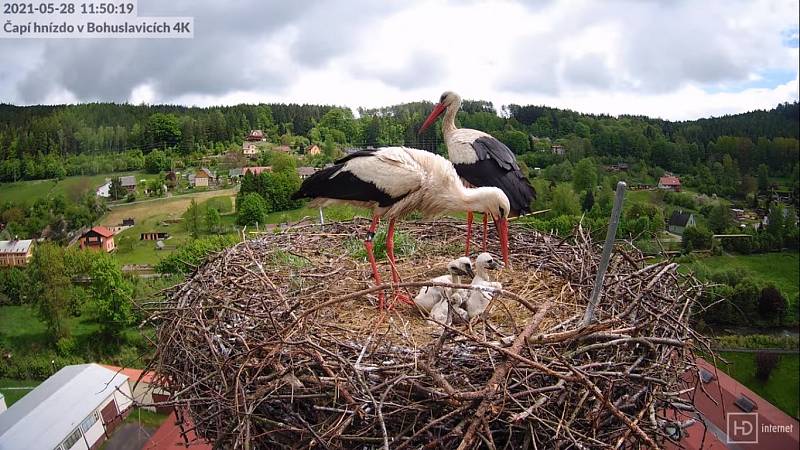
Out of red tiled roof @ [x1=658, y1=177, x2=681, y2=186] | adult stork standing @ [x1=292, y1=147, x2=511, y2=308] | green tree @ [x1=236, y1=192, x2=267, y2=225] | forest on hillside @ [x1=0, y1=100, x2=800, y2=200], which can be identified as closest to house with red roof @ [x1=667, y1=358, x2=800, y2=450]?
adult stork standing @ [x1=292, y1=147, x2=511, y2=308]

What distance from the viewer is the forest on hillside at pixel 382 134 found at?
418 centimetres

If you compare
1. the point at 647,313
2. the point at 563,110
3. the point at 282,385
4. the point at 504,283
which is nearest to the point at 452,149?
the point at 504,283

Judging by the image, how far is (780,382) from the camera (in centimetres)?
369

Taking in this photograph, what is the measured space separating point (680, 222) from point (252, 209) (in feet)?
19.1

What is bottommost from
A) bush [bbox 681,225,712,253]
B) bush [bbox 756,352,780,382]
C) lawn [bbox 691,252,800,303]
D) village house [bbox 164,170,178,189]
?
bush [bbox 756,352,780,382]

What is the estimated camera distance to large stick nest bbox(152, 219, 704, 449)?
157 centimetres

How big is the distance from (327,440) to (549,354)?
904 millimetres

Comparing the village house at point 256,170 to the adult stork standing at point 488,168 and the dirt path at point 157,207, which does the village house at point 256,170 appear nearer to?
the dirt path at point 157,207

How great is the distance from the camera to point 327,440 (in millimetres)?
1561

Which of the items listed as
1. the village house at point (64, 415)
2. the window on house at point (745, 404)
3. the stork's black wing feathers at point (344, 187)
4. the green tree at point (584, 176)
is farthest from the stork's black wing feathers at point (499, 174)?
the green tree at point (584, 176)

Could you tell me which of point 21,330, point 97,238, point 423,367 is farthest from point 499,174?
point 21,330

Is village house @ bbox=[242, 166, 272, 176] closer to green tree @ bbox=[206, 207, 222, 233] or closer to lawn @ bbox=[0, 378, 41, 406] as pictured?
green tree @ bbox=[206, 207, 222, 233]

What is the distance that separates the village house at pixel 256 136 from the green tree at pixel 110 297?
2.73m

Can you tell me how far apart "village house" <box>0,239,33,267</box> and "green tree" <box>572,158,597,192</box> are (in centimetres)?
741
